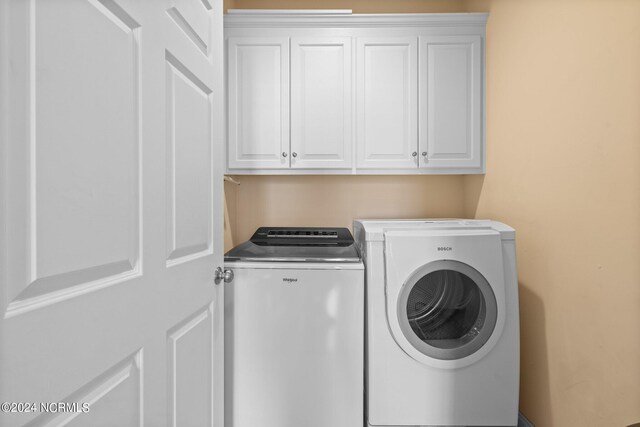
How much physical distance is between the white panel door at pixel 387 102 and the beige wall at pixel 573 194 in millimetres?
478

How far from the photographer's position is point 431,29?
208 cm

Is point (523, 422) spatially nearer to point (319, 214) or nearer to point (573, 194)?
point (573, 194)

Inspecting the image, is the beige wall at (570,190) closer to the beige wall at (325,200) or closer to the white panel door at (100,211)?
the beige wall at (325,200)

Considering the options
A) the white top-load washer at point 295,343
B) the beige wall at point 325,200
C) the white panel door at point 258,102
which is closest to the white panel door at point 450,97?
the beige wall at point 325,200

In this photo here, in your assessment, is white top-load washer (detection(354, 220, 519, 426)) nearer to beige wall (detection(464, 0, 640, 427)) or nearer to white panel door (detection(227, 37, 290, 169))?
beige wall (detection(464, 0, 640, 427))

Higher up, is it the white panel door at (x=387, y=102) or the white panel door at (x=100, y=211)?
the white panel door at (x=387, y=102)

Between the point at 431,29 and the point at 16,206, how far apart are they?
2.20 m

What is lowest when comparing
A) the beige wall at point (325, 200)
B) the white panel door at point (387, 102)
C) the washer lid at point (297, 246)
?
the washer lid at point (297, 246)

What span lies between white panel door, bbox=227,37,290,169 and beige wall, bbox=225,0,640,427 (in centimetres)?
32

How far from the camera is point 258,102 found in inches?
83.3

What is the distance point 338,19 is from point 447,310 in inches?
67.6

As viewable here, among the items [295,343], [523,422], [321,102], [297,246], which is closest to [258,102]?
[321,102]

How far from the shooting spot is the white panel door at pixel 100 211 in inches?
20.1

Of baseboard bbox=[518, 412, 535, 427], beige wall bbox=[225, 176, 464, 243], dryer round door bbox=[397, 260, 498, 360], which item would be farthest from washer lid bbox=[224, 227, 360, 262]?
baseboard bbox=[518, 412, 535, 427]
